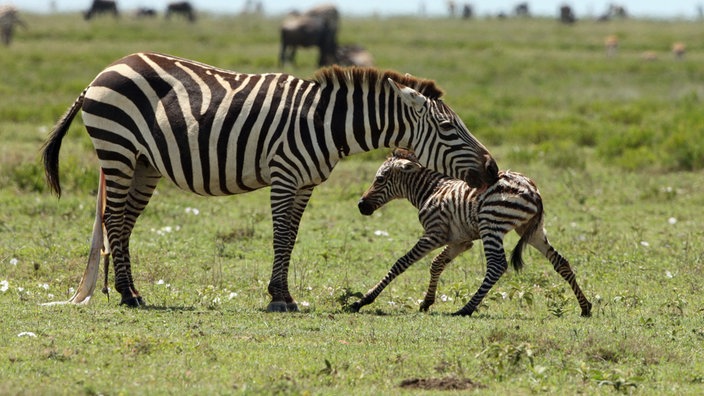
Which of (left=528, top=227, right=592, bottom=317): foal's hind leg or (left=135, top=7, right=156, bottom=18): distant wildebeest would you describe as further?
(left=135, top=7, right=156, bottom=18): distant wildebeest

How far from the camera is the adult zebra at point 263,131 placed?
984cm

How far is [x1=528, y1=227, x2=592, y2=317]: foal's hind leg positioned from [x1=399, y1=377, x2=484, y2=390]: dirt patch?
2.95 metres

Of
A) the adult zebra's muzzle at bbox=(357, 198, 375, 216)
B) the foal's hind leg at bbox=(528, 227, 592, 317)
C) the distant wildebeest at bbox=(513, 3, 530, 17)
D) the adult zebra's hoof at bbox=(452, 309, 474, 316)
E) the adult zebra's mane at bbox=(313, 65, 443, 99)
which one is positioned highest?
the adult zebra's mane at bbox=(313, 65, 443, 99)

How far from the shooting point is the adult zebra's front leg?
9.84 meters

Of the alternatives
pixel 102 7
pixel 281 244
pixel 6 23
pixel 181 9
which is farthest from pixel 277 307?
pixel 181 9

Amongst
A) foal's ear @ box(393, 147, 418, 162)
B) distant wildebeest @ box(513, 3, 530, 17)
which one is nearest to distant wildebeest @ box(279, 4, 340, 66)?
foal's ear @ box(393, 147, 418, 162)

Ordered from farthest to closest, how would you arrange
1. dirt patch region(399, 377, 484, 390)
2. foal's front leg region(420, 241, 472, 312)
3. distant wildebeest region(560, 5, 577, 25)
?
1. distant wildebeest region(560, 5, 577, 25)
2. foal's front leg region(420, 241, 472, 312)
3. dirt patch region(399, 377, 484, 390)

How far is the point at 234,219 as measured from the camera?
14789mm

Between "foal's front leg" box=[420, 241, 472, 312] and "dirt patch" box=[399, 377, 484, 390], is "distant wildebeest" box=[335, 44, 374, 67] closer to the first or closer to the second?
"foal's front leg" box=[420, 241, 472, 312]

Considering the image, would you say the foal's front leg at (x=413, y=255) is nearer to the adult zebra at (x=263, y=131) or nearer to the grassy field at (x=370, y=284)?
the grassy field at (x=370, y=284)

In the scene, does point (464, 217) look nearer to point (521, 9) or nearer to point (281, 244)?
point (281, 244)

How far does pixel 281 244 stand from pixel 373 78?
67.3 inches

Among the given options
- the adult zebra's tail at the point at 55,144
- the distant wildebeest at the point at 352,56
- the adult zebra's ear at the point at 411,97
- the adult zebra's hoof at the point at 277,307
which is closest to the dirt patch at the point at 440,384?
the adult zebra's hoof at the point at 277,307

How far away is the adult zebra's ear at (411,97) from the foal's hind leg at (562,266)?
1.59 metres
